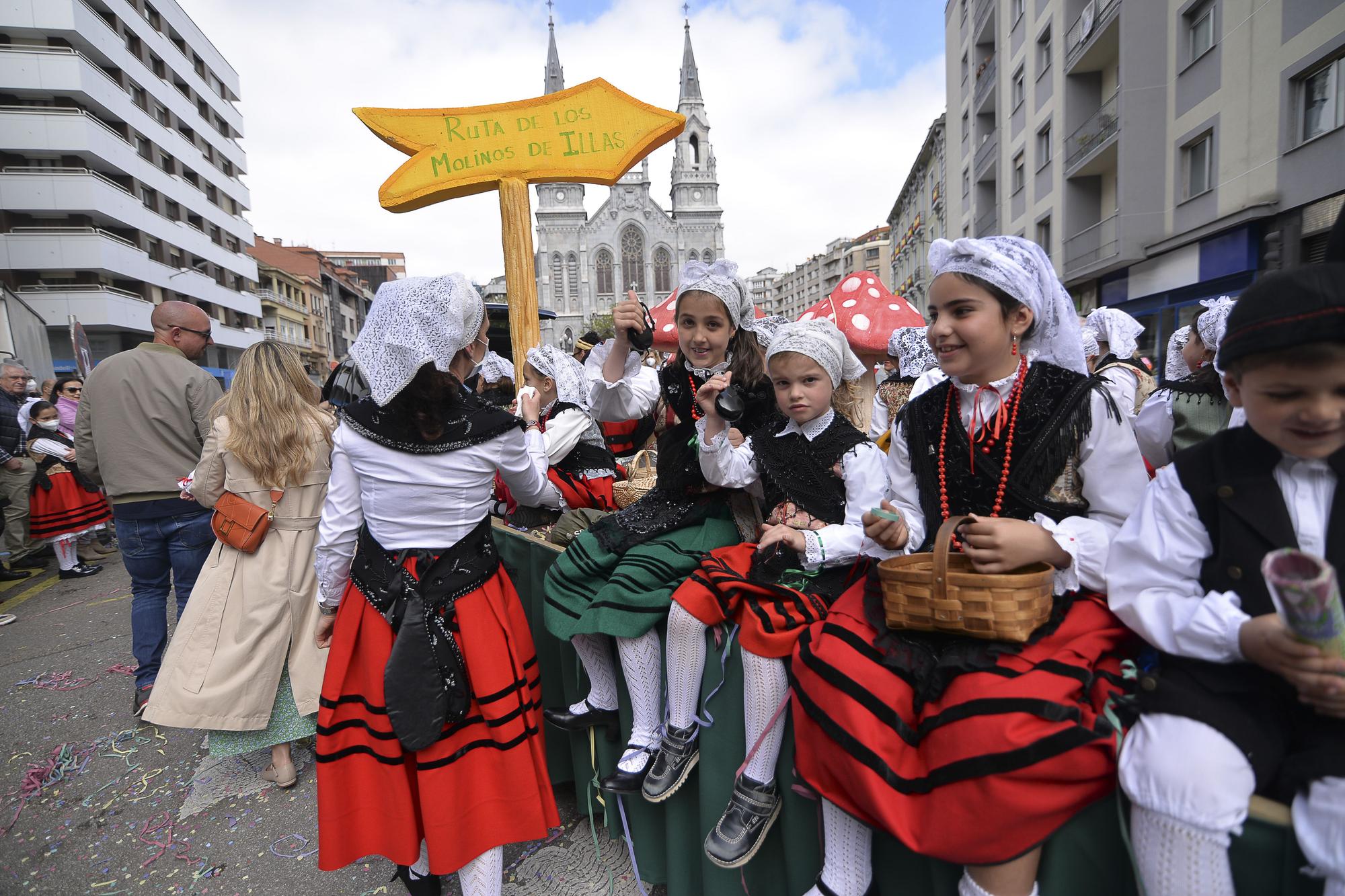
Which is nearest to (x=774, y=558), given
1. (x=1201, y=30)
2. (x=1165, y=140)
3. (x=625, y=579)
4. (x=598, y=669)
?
(x=625, y=579)

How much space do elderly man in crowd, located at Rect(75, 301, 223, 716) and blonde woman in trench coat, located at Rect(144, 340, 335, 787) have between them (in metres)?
0.63

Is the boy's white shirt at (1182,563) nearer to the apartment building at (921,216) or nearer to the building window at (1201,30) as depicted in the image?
the building window at (1201,30)

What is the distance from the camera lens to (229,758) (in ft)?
10.9

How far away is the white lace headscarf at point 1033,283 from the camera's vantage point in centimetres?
163

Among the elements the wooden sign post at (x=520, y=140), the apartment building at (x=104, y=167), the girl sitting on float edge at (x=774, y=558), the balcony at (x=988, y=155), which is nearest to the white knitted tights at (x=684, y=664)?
the girl sitting on float edge at (x=774, y=558)

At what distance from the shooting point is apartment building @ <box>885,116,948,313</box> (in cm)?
2795

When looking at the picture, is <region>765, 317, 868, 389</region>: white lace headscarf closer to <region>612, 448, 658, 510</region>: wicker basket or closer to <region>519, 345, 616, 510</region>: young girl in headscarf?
<region>612, 448, 658, 510</region>: wicker basket

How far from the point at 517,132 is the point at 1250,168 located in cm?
1190

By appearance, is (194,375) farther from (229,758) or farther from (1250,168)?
(1250,168)

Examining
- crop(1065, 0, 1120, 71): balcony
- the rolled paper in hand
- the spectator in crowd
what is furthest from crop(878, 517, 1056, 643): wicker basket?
crop(1065, 0, 1120, 71): balcony

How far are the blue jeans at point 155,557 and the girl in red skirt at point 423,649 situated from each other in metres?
2.11

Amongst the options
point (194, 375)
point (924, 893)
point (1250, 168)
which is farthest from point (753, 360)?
point (1250, 168)

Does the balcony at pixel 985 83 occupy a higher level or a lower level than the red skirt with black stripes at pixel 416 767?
higher

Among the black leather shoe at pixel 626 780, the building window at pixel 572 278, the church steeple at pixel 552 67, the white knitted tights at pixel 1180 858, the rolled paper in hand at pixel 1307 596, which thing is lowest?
the black leather shoe at pixel 626 780
